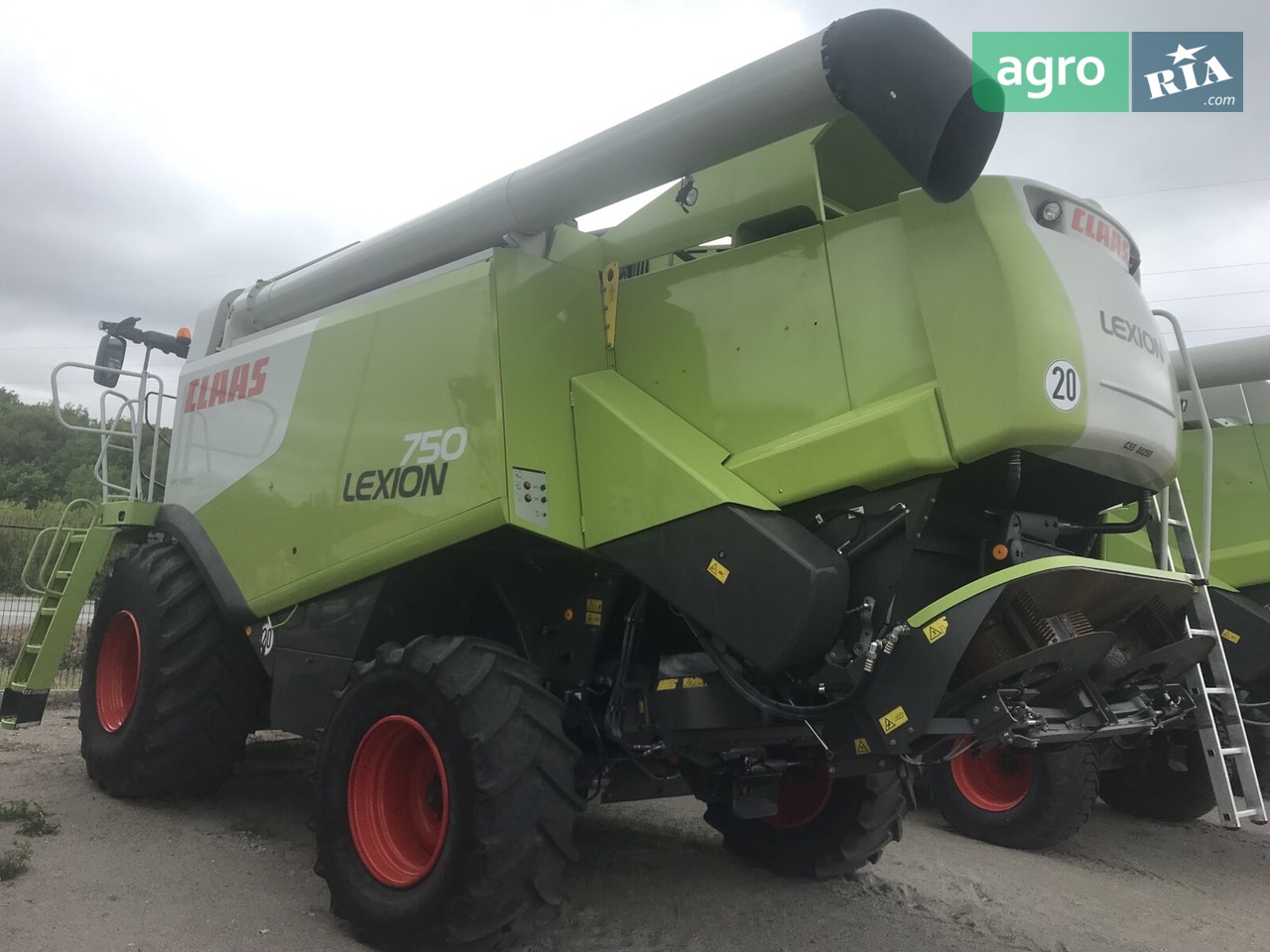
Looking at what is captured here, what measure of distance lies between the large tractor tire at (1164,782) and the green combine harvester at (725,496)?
2697 mm

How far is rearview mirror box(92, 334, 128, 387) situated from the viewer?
238 inches

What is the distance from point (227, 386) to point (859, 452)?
364 cm

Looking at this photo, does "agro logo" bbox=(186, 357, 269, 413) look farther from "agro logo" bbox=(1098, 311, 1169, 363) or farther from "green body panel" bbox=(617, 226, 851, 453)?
"agro logo" bbox=(1098, 311, 1169, 363)

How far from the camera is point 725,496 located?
3.27 m

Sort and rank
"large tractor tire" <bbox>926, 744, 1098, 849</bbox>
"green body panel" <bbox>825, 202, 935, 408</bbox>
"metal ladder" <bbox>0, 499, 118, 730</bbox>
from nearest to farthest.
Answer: "green body panel" <bbox>825, 202, 935, 408</bbox>
"large tractor tire" <bbox>926, 744, 1098, 849</bbox>
"metal ladder" <bbox>0, 499, 118, 730</bbox>

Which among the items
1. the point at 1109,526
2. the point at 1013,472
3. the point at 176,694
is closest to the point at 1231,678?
the point at 1109,526

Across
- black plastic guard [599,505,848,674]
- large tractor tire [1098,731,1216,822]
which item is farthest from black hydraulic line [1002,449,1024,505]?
large tractor tire [1098,731,1216,822]

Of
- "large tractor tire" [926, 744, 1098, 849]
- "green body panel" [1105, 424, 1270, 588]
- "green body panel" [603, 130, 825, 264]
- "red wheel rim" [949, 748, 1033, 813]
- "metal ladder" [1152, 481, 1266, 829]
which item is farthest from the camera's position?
"green body panel" [1105, 424, 1270, 588]

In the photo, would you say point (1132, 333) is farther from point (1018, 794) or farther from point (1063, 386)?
point (1018, 794)

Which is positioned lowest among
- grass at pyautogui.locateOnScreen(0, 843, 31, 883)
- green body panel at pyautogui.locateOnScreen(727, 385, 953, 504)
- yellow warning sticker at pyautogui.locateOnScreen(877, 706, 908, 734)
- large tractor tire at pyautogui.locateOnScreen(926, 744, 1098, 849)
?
grass at pyautogui.locateOnScreen(0, 843, 31, 883)

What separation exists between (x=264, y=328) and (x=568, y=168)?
2676mm

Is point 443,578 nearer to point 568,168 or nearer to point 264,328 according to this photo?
point 568,168

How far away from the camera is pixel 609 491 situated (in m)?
3.65

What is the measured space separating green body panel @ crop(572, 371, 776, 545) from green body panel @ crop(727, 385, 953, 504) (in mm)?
97
